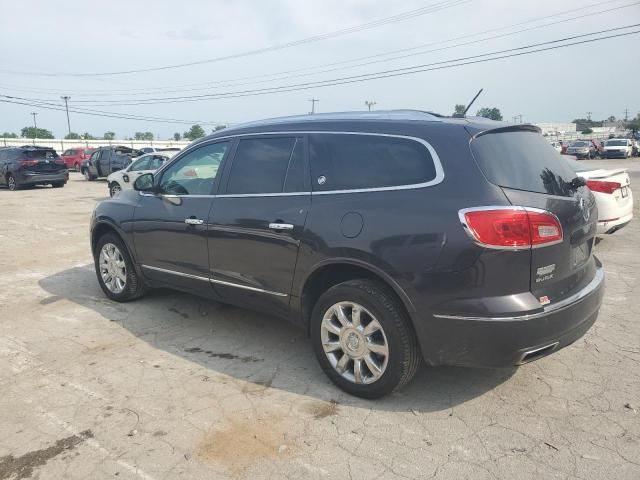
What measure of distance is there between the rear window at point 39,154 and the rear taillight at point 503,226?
71.4ft

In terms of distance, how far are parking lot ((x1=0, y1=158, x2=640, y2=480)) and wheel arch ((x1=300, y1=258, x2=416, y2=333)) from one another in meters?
0.58

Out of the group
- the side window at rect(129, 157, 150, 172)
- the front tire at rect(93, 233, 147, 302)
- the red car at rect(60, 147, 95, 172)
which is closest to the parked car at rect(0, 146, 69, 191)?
the side window at rect(129, 157, 150, 172)

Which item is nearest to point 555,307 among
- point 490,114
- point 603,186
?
point 603,186

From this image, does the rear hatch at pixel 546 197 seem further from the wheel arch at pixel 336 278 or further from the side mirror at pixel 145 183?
the side mirror at pixel 145 183

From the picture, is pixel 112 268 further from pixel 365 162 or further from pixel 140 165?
pixel 140 165

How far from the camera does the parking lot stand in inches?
108

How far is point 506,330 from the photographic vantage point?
9.34 ft

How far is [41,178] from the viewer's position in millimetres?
20562

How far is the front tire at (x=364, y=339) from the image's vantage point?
10.3 ft

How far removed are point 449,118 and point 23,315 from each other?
14.8 feet

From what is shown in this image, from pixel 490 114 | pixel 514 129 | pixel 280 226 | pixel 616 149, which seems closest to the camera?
A: pixel 514 129

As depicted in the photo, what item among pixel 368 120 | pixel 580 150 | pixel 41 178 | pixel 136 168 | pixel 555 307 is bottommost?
pixel 555 307

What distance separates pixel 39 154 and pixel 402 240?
70.9 feet

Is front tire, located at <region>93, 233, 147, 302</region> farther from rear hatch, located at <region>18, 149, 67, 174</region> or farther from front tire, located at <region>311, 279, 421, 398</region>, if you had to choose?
rear hatch, located at <region>18, 149, 67, 174</region>
